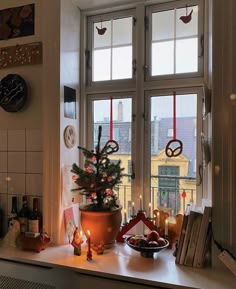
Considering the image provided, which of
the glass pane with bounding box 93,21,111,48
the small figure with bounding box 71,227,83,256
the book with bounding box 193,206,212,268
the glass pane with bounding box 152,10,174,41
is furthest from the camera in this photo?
the glass pane with bounding box 93,21,111,48

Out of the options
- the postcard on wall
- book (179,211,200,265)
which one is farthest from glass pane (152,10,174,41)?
book (179,211,200,265)

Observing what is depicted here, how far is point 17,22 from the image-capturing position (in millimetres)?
1747

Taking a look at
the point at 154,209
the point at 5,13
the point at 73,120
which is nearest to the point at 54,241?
the point at 154,209

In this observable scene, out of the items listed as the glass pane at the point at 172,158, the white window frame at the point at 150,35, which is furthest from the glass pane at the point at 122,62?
the glass pane at the point at 172,158

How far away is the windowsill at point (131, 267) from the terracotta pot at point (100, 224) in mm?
80

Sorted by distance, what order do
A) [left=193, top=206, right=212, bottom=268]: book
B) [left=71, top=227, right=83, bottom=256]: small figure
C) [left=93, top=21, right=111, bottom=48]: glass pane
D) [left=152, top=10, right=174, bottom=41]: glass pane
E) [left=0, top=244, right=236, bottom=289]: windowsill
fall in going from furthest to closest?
[left=93, top=21, right=111, bottom=48]: glass pane → [left=152, top=10, right=174, bottom=41]: glass pane → [left=71, top=227, right=83, bottom=256]: small figure → [left=193, top=206, right=212, bottom=268]: book → [left=0, top=244, right=236, bottom=289]: windowsill

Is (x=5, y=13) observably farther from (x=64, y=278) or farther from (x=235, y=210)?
(x=235, y=210)

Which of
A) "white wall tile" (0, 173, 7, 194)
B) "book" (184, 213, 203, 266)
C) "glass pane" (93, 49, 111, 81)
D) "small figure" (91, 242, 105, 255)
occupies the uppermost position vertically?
"glass pane" (93, 49, 111, 81)

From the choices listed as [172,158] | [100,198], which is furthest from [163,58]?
[100,198]

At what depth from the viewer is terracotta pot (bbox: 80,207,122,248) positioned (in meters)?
1.51

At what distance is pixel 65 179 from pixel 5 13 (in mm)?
1113

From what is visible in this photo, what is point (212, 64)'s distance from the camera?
1318 mm

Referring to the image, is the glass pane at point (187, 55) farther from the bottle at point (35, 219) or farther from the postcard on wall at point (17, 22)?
the bottle at point (35, 219)

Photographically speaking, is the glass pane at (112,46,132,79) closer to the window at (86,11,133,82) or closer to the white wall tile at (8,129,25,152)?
the window at (86,11,133,82)
